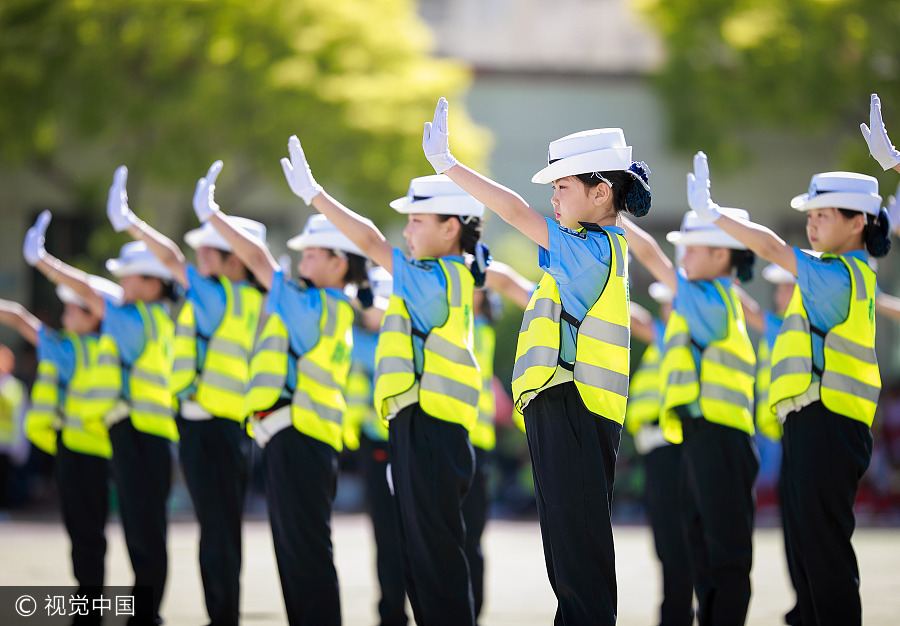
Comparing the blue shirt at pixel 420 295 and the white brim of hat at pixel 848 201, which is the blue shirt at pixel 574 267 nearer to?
the blue shirt at pixel 420 295

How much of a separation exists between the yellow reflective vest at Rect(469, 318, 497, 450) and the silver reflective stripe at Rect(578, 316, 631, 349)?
2600 millimetres

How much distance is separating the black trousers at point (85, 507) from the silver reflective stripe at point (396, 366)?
2.75 metres

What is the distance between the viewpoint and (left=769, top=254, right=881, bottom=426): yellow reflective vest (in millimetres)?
5629

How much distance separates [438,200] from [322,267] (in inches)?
38.6

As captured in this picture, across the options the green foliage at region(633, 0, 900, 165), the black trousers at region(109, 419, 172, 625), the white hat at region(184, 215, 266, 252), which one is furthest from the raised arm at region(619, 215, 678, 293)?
the green foliage at region(633, 0, 900, 165)

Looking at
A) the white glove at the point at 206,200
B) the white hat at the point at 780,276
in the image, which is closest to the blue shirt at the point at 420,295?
the white glove at the point at 206,200

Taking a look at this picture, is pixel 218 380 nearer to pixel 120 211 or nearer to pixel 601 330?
pixel 120 211

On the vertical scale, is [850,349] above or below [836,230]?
below

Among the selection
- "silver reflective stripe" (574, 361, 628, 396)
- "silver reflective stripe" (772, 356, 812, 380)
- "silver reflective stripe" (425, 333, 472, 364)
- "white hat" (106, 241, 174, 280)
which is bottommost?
"silver reflective stripe" (574, 361, 628, 396)

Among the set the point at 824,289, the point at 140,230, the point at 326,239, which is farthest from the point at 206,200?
the point at 824,289

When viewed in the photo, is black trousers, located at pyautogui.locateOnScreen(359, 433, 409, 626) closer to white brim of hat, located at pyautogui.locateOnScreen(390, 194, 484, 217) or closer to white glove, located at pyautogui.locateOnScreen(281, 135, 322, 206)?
white brim of hat, located at pyautogui.locateOnScreen(390, 194, 484, 217)

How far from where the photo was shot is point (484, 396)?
776cm

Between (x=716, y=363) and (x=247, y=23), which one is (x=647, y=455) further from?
(x=247, y=23)

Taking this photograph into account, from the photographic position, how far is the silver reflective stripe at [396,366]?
5559 mm
